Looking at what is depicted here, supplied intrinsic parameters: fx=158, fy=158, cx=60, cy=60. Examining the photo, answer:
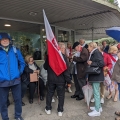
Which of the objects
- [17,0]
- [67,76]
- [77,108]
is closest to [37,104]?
[77,108]

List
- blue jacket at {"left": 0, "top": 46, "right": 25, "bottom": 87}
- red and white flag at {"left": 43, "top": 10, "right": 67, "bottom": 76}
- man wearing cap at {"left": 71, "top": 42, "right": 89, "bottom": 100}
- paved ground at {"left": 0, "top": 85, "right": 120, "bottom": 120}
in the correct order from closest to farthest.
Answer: blue jacket at {"left": 0, "top": 46, "right": 25, "bottom": 87} < red and white flag at {"left": 43, "top": 10, "right": 67, "bottom": 76} < paved ground at {"left": 0, "top": 85, "right": 120, "bottom": 120} < man wearing cap at {"left": 71, "top": 42, "right": 89, "bottom": 100}

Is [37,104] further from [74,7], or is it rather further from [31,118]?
[74,7]

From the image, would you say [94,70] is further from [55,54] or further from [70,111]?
[70,111]

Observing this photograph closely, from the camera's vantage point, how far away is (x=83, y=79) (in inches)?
173

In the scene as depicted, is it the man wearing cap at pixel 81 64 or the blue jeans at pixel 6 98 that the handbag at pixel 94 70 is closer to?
the man wearing cap at pixel 81 64

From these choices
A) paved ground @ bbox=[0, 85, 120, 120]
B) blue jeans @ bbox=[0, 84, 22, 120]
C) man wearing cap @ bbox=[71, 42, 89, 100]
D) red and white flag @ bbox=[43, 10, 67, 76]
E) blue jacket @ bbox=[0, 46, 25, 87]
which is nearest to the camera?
blue jacket @ bbox=[0, 46, 25, 87]

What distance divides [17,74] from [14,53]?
1.40 feet

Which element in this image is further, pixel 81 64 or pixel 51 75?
pixel 81 64

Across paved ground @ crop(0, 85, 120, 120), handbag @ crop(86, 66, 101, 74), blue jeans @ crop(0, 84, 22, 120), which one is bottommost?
paved ground @ crop(0, 85, 120, 120)

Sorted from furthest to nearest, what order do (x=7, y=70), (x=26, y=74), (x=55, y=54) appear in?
(x=26, y=74) → (x=55, y=54) → (x=7, y=70)

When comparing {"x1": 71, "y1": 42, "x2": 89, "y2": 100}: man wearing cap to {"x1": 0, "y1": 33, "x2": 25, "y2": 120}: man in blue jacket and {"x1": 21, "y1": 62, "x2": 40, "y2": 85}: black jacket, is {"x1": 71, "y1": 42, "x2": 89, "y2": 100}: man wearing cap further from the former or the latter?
{"x1": 0, "y1": 33, "x2": 25, "y2": 120}: man in blue jacket

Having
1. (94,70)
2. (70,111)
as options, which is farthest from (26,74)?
(94,70)

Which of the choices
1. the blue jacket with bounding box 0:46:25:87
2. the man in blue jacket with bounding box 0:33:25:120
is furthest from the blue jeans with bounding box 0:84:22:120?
the blue jacket with bounding box 0:46:25:87

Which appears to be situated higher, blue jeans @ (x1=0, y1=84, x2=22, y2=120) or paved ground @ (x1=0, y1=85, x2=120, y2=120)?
blue jeans @ (x1=0, y1=84, x2=22, y2=120)
